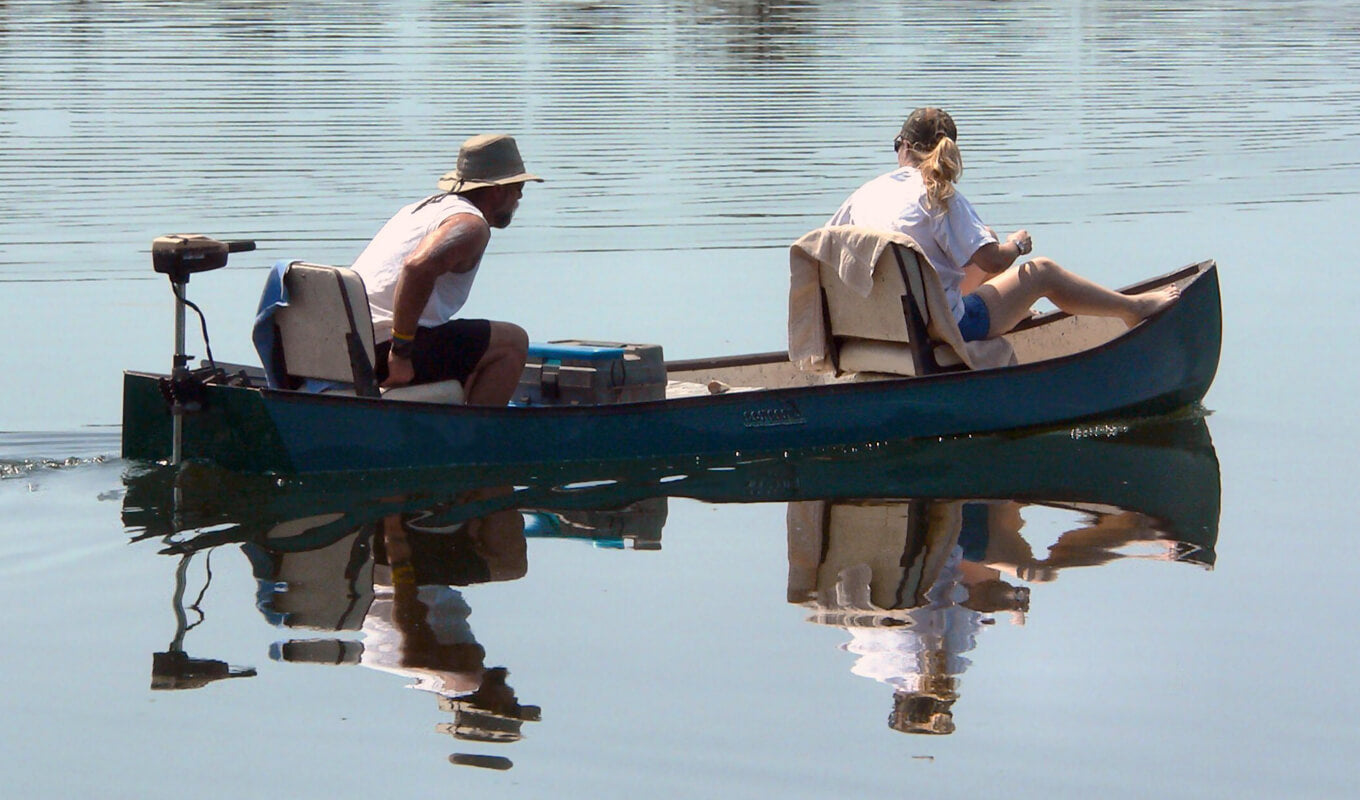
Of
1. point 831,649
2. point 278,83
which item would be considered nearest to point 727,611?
point 831,649

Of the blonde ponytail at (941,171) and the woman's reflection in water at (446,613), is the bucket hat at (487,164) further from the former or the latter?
the blonde ponytail at (941,171)

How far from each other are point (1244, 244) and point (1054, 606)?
27.5 feet

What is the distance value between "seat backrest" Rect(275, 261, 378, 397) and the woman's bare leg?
264cm

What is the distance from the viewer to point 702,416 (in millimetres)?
8156

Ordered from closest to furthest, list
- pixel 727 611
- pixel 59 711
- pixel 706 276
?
pixel 59 711 → pixel 727 611 → pixel 706 276

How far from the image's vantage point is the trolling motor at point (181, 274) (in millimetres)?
7215

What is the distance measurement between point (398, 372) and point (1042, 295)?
273cm

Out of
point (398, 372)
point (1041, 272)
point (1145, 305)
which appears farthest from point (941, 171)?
point (398, 372)

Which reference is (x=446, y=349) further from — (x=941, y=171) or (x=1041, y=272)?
(x=1041, y=272)

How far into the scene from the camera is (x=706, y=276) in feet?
42.8

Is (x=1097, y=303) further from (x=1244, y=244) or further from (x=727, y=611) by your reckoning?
(x=1244, y=244)

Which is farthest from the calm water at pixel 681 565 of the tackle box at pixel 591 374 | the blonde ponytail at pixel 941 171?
the blonde ponytail at pixel 941 171

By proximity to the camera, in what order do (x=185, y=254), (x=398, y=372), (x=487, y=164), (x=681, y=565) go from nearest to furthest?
1. (x=681, y=565)
2. (x=185, y=254)
3. (x=487, y=164)
4. (x=398, y=372)

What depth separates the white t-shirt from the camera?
26.8ft
